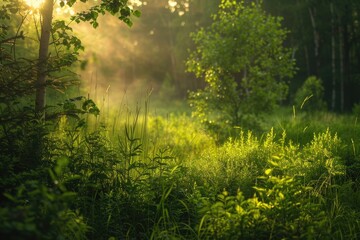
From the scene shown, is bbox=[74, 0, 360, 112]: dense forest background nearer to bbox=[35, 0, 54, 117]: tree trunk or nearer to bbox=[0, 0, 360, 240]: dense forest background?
bbox=[0, 0, 360, 240]: dense forest background

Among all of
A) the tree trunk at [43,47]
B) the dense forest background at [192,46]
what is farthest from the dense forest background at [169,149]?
the dense forest background at [192,46]

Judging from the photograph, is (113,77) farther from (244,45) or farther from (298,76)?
(244,45)

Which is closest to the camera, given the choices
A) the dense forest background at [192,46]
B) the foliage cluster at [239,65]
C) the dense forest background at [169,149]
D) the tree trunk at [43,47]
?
the dense forest background at [169,149]

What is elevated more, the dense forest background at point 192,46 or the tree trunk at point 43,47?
the dense forest background at point 192,46

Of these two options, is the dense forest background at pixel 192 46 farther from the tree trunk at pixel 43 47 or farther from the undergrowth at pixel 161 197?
the undergrowth at pixel 161 197

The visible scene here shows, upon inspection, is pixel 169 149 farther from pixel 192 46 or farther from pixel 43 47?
pixel 192 46

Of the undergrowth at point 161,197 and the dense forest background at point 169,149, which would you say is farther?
the dense forest background at point 169,149

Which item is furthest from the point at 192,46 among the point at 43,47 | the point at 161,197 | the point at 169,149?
the point at 161,197

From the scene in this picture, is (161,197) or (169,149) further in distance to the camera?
(169,149)

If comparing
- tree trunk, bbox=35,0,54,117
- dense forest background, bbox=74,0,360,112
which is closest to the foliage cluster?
dense forest background, bbox=74,0,360,112

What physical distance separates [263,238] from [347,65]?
86.5ft

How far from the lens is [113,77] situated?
48188mm

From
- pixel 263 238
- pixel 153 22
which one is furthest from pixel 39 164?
pixel 153 22

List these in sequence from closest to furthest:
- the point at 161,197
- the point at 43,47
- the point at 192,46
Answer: the point at 161,197 < the point at 43,47 < the point at 192,46
